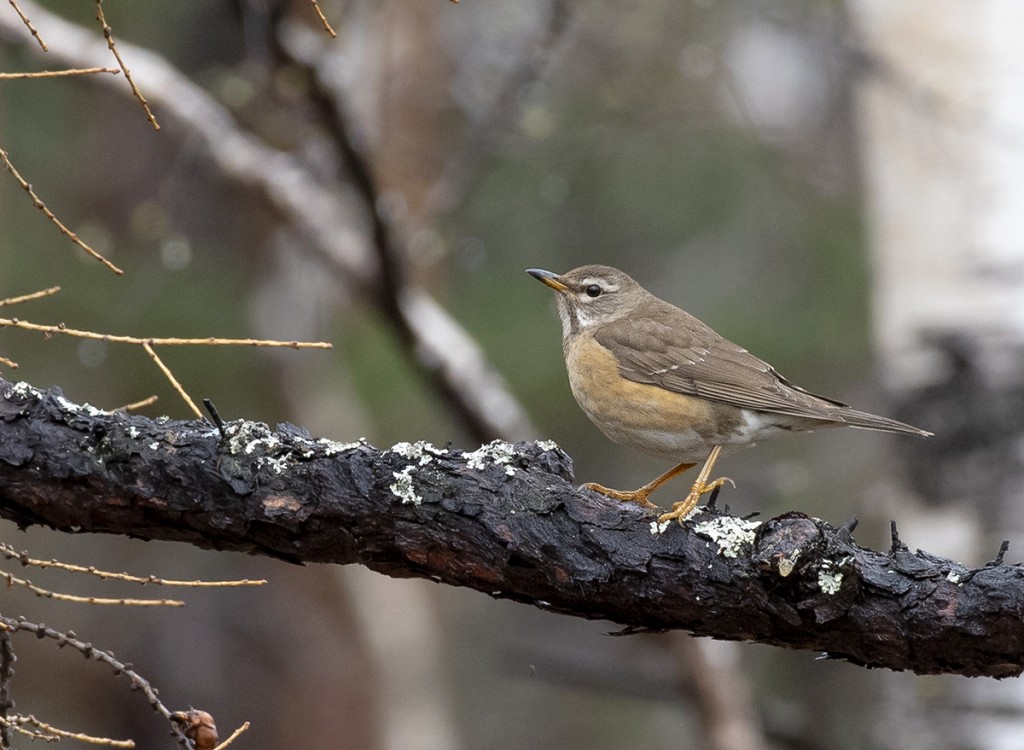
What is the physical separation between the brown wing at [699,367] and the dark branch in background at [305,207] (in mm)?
1949

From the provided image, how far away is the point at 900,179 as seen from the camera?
683 centimetres

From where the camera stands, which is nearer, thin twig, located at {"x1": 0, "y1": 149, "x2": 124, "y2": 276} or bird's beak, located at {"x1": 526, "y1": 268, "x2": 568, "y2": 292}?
thin twig, located at {"x1": 0, "y1": 149, "x2": 124, "y2": 276}

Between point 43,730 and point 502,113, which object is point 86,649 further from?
point 502,113

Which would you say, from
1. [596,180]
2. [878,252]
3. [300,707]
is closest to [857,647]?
[878,252]

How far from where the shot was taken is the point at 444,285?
13648mm

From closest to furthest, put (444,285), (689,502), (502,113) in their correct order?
1. (689,502)
2. (502,113)
3. (444,285)

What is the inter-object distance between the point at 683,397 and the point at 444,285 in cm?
852

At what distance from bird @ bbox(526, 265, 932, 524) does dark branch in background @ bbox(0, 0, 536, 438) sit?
6.26 ft

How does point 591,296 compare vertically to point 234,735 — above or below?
above

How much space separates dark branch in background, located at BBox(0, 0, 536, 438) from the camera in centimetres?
770

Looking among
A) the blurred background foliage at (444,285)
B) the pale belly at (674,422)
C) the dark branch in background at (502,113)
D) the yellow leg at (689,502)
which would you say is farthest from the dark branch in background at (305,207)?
the yellow leg at (689,502)

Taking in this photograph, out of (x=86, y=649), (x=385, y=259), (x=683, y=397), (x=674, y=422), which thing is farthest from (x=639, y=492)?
(x=385, y=259)

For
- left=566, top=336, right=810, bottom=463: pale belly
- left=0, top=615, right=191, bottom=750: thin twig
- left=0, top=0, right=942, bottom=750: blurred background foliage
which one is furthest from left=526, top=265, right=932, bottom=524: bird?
left=0, top=0, right=942, bottom=750: blurred background foliage

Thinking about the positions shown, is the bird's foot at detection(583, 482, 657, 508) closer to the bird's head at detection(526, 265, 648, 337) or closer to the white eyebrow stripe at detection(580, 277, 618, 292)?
the bird's head at detection(526, 265, 648, 337)
